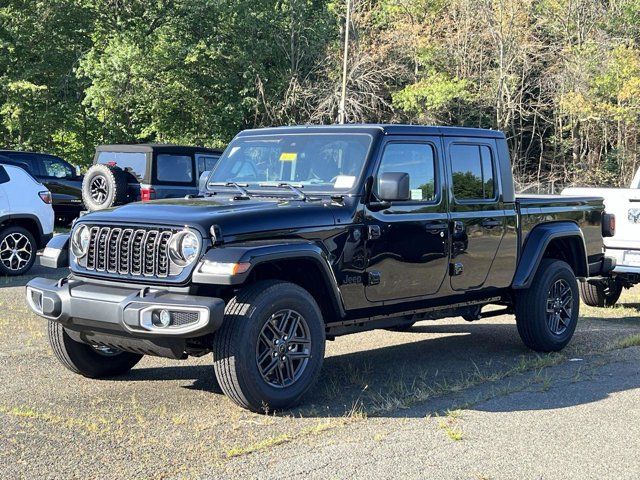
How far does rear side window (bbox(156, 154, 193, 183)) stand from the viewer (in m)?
16.9

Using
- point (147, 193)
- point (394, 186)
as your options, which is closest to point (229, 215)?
point (394, 186)

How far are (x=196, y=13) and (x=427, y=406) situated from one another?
2886 centimetres

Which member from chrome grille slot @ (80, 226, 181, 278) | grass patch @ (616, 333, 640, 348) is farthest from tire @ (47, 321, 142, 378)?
grass patch @ (616, 333, 640, 348)

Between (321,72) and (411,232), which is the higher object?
(321,72)

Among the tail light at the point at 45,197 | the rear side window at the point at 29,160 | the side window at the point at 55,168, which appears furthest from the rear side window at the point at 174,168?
the side window at the point at 55,168

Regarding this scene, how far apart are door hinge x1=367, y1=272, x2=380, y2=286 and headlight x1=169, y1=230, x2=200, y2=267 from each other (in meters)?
1.40

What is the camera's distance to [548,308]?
8172 millimetres

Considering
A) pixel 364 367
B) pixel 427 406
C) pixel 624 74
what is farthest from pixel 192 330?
pixel 624 74

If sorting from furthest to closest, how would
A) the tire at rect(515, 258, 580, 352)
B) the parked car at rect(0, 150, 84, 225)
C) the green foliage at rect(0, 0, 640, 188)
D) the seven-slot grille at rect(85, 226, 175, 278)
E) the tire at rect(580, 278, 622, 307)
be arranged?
the green foliage at rect(0, 0, 640, 188) → the parked car at rect(0, 150, 84, 225) → the tire at rect(580, 278, 622, 307) → the tire at rect(515, 258, 580, 352) → the seven-slot grille at rect(85, 226, 175, 278)

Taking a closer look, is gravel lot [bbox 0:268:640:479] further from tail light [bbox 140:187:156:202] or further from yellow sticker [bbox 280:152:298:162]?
tail light [bbox 140:187:156:202]

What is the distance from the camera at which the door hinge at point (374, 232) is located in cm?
648

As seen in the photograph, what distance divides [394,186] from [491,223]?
1.59m

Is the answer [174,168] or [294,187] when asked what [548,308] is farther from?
[174,168]

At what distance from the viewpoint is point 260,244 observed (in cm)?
575
